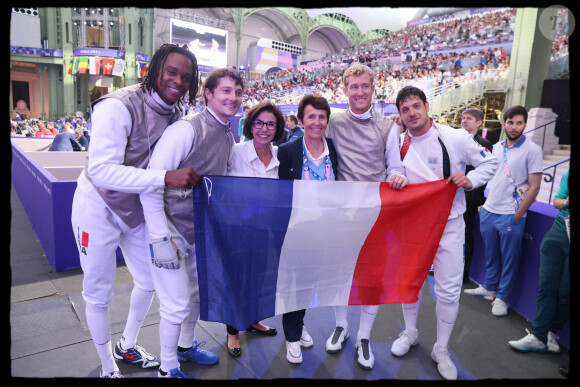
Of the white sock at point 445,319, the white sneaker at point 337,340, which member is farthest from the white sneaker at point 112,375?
the white sock at point 445,319

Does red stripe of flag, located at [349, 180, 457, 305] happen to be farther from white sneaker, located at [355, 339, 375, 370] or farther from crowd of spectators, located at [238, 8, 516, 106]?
crowd of spectators, located at [238, 8, 516, 106]

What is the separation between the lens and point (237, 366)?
2.56 metres

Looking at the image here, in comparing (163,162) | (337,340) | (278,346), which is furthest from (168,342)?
(337,340)

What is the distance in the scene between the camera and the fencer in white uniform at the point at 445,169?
8.23 feet

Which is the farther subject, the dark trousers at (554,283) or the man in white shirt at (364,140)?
the dark trousers at (554,283)

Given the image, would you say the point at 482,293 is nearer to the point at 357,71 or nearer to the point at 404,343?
the point at 404,343

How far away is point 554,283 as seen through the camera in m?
2.65

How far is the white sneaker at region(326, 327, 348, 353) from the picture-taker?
2760 millimetres

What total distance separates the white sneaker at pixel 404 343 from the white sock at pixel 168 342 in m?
1.57

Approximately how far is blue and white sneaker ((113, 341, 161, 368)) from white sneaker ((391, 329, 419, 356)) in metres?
1.69

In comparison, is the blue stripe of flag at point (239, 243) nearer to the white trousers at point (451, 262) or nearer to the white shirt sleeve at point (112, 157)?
the white shirt sleeve at point (112, 157)

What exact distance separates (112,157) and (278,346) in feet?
6.03
